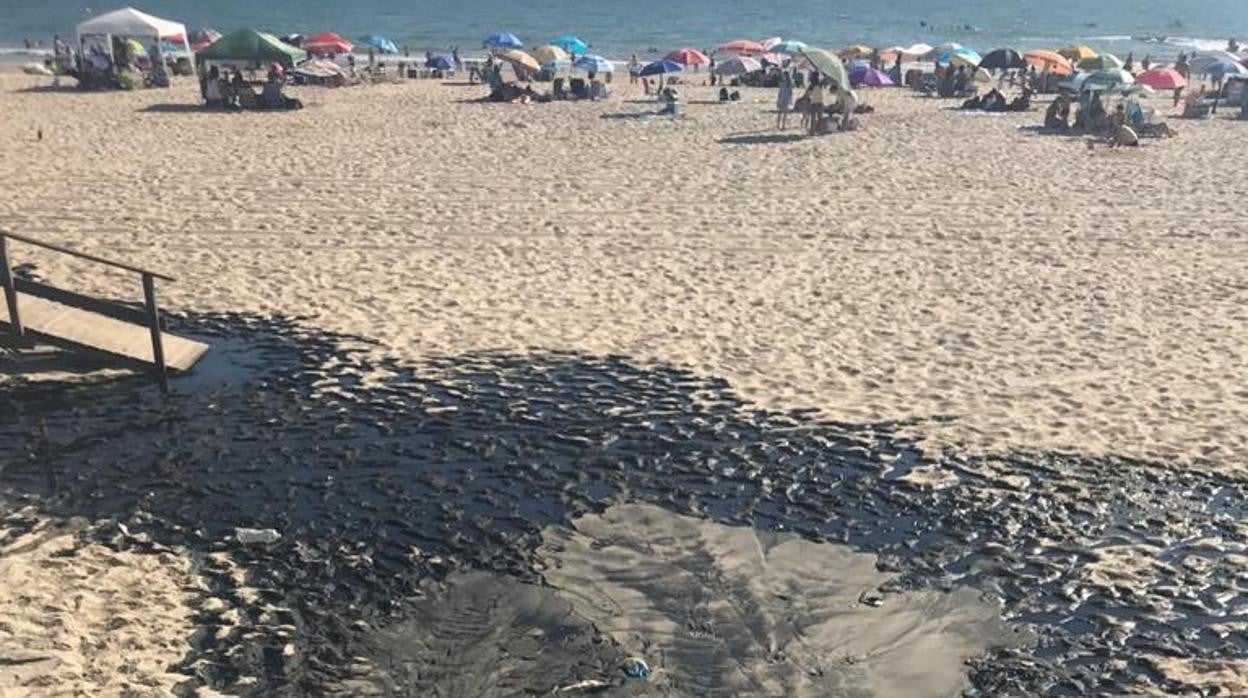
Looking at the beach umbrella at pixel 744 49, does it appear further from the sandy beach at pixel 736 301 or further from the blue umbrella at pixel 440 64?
the sandy beach at pixel 736 301

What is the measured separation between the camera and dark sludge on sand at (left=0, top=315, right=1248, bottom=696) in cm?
638

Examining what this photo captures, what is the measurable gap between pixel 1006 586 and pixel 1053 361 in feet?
14.8

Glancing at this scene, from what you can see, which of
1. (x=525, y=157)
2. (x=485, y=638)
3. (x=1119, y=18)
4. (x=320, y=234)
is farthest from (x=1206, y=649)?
(x=1119, y=18)

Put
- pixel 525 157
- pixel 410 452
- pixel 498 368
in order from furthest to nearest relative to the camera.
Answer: pixel 525 157 < pixel 498 368 < pixel 410 452

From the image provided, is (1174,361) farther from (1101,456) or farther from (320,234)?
(320,234)

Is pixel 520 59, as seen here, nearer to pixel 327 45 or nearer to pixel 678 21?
pixel 327 45

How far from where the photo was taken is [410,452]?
876 cm

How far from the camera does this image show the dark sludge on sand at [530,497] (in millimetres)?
6383

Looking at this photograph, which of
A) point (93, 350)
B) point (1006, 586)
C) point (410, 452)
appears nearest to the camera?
point (1006, 586)

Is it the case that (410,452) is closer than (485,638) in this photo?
No

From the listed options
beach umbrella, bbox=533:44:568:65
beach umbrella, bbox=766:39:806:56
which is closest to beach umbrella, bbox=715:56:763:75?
beach umbrella, bbox=766:39:806:56

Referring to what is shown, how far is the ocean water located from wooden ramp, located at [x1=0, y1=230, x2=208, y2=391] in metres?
57.8

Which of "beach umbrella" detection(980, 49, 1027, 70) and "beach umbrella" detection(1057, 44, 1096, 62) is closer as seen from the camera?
"beach umbrella" detection(980, 49, 1027, 70)

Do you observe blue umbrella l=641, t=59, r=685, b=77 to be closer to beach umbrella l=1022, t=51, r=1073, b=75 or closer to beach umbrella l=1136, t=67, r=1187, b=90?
beach umbrella l=1022, t=51, r=1073, b=75
